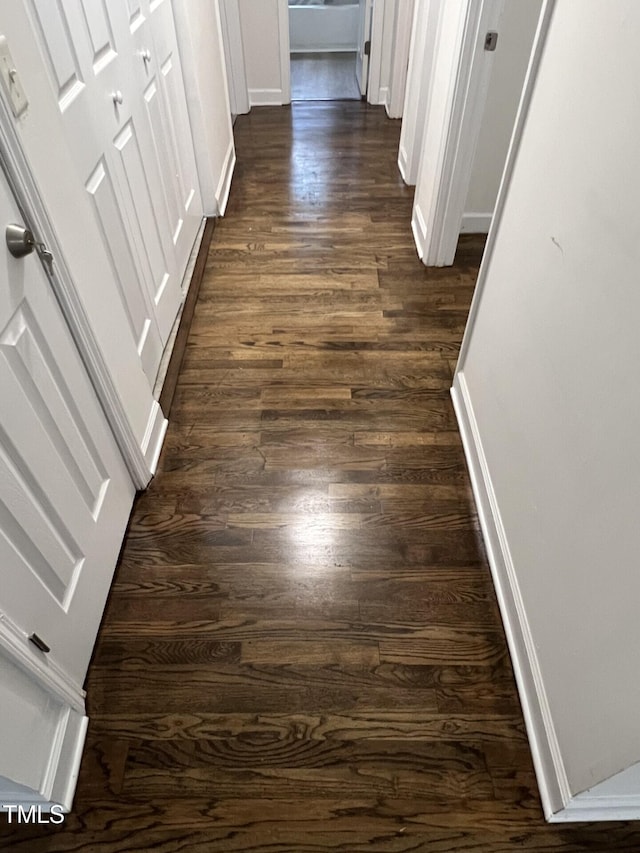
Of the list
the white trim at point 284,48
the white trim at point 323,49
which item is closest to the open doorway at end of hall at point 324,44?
the white trim at point 323,49

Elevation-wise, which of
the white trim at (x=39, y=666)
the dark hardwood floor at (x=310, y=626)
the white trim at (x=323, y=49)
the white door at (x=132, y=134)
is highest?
the white door at (x=132, y=134)

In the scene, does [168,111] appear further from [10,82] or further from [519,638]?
[519,638]

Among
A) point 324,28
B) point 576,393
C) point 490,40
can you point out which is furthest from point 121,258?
point 324,28

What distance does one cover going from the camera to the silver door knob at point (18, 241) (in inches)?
36.2

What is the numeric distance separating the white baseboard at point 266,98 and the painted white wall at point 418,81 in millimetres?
1394

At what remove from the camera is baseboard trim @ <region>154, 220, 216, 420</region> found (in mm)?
1909

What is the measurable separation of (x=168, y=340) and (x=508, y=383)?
131cm

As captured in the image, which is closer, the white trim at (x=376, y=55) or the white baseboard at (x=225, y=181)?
the white baseboard at (x=225, y=181)

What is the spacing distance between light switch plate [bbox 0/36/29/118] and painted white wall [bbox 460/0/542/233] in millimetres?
1776

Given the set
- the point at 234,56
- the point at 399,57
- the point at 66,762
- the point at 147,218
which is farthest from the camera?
the point at 234,56

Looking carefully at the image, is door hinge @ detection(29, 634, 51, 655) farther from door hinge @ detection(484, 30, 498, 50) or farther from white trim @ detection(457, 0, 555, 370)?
door hinge @ detection(484, 30, 498, 50)

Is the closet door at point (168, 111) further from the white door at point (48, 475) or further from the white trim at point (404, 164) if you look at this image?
the white trim at point (404, 164)

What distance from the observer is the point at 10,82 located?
90 centimetres

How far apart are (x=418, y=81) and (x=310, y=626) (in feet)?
8.32
